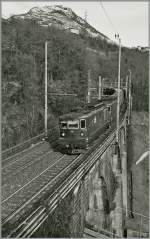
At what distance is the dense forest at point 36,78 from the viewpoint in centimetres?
3934

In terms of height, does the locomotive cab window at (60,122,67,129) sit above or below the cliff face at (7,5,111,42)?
below

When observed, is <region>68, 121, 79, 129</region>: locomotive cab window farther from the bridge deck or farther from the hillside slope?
the hillside slope

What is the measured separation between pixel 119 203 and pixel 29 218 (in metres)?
25.8

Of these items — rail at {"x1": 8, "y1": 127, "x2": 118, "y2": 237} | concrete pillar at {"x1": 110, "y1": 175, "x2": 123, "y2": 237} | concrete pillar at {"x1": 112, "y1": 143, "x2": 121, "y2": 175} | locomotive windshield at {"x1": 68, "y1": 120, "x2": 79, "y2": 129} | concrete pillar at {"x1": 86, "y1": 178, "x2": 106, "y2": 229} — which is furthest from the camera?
concrete pillar at {"x1": 110, "y1": 175, "x2": 123, "y2": 237}

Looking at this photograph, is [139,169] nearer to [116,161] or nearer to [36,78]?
[36,78]

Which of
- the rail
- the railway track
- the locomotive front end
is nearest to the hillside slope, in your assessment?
the locomotive front end

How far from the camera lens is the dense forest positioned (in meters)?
39.3

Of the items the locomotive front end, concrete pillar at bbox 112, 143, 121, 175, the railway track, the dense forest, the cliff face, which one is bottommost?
concrete pillar at bbox 112, 143, 121, 175

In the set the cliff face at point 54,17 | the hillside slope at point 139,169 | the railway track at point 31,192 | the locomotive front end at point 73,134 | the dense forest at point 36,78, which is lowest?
the hillside slope at point 139,169

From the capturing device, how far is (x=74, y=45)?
74688mm

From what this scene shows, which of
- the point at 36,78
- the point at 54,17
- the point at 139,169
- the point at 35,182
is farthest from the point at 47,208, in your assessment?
the point at 54,17

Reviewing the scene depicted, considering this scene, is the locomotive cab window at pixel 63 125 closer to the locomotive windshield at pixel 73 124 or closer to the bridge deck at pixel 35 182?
the locomotive windshield at pixel 73 124

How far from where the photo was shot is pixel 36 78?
5109 cm

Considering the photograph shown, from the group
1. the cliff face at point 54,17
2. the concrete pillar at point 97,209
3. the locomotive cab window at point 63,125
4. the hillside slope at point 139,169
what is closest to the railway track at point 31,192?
the locomotive cab window at point 63,125
